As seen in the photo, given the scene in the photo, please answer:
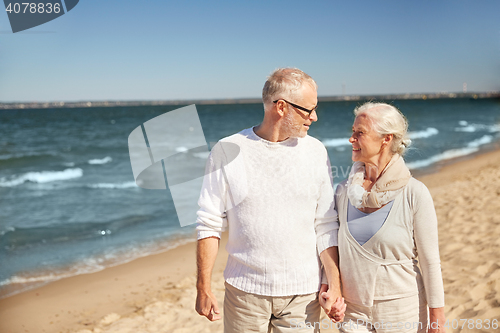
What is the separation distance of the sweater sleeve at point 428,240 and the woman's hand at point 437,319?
26mm

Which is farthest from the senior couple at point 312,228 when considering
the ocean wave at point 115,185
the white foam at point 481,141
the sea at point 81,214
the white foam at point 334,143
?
the white foam at point 481,141

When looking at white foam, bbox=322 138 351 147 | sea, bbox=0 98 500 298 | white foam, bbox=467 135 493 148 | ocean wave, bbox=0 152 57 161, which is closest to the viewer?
sea, bbox=0 98 500 298

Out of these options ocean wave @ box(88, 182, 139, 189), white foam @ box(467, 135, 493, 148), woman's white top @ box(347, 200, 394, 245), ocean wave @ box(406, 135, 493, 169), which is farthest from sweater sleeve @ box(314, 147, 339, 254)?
white foam @ box(467, 135, 493, 148)

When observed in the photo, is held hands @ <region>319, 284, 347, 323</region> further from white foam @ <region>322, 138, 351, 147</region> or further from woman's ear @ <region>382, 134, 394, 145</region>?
white foam @ <region>322, 138, 351, 147</region>

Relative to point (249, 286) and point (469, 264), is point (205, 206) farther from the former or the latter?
point (469, 264)

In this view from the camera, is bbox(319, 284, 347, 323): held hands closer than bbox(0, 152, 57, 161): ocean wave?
Answer: Yes

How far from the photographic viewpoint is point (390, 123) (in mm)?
2020

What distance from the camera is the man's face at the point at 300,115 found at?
2.07 m

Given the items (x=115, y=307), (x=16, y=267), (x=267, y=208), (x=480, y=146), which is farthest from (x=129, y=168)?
(x=480, y=146)

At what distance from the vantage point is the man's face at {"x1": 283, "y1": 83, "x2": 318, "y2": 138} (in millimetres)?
2068

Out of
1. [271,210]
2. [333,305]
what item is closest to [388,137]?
[271,210]

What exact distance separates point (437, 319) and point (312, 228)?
29.8 inches

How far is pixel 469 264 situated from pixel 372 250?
3024 millimetres

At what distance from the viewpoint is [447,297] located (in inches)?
146
